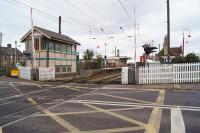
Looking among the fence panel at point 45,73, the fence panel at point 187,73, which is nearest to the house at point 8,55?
the fence panel at point 45,73

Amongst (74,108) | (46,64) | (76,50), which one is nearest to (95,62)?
(76,50)

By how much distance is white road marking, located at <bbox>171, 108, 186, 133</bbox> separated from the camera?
5.73 meters

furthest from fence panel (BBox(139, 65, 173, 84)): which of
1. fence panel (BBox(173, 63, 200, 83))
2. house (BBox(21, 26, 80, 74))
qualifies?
house (BBox(21, 26, 80, 74))

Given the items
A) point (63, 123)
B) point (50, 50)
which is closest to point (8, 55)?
point (50, 50)

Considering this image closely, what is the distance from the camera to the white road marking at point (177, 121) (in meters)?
5.73

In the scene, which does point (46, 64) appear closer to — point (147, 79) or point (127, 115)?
point (147, 79)

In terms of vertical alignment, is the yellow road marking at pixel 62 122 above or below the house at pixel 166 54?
below

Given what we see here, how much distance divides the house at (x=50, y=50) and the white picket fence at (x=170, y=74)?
46.9 feet

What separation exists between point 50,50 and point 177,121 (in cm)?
2403

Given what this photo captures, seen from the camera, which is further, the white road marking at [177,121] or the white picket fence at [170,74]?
the white picket fence at [170,74]

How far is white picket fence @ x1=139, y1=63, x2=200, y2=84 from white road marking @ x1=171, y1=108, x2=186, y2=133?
1010 cm

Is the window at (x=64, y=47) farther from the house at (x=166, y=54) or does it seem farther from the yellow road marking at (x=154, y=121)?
the yellow road marking at (x=154, y=121)

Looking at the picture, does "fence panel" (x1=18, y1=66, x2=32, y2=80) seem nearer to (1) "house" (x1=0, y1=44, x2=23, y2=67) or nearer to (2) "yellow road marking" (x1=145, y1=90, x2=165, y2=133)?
(2) "yellow road marking" (x1=145, y1=90, x2=165, y2=133)

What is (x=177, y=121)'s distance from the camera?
660cm
